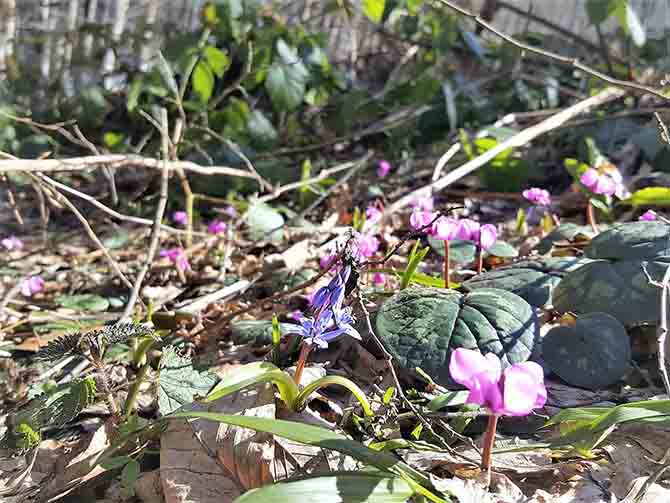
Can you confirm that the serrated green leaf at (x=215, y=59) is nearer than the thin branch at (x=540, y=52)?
No

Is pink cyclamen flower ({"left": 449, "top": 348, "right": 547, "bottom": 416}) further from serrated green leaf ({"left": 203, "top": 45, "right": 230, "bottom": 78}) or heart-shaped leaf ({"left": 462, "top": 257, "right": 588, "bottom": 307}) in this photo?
serrated green leaf ({"left": 203, "top": 45, "right": 230, "bottom": 78})

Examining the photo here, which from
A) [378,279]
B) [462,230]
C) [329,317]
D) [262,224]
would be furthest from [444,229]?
[262,224]

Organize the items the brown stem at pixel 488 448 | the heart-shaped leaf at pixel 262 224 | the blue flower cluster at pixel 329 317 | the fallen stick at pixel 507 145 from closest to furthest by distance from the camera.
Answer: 1. the brown stem at pixel 488 448
2. the blue flower cluster at pixel 329 317
3. the fallen stick at pixel 507 145
4. the heart-shaped leaf at pixel 262 224

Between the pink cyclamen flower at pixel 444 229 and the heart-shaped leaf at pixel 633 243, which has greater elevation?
the heart-shaped leaf at pixel 633 243

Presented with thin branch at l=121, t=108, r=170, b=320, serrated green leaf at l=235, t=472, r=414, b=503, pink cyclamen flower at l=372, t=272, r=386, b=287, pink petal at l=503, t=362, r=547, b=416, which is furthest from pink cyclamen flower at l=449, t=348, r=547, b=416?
thin branch at l=121, t=108, r=170, b=320

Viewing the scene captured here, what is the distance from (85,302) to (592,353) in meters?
1.66

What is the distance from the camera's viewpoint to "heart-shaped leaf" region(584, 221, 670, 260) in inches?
66.1

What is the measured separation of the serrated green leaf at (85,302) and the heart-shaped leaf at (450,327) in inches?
46.8

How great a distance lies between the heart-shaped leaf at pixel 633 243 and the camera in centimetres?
168

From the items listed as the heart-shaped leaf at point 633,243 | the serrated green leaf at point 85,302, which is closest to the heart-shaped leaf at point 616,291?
the heart-shaped leaf at point 633,243

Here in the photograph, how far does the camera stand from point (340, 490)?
1045mm

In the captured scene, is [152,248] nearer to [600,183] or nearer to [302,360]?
[302,360]

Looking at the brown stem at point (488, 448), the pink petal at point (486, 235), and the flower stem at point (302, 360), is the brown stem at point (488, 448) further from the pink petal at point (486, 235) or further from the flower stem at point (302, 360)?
the pink petal at point (486, 235)

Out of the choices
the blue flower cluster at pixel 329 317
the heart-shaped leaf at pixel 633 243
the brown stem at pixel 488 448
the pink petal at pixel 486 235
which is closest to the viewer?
the brown stem at pixel 488 448
